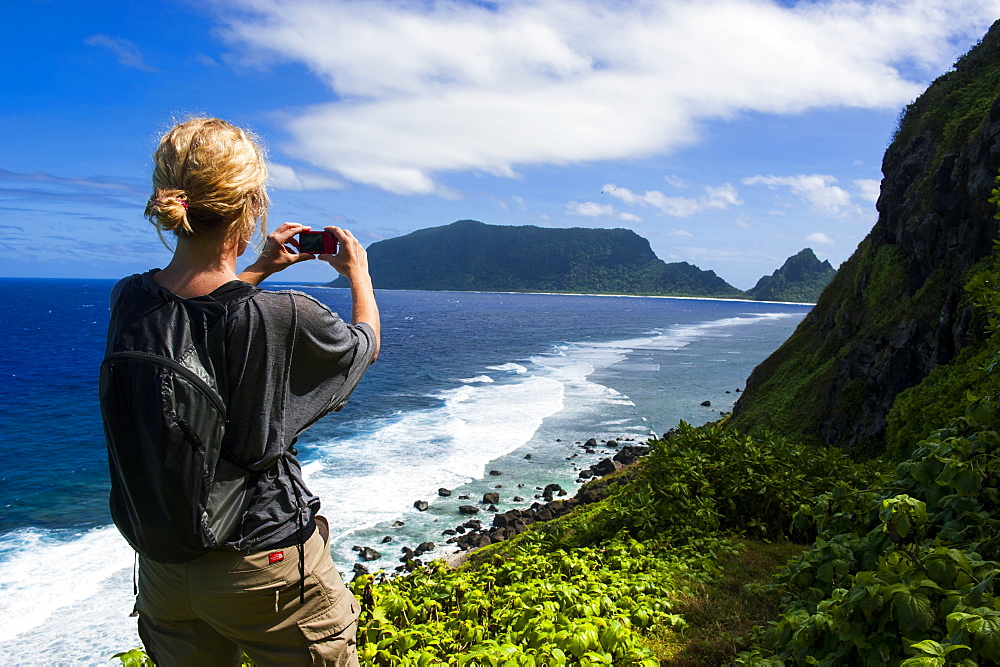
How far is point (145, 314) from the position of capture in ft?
5.84

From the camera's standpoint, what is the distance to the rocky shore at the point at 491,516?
15.8 meters

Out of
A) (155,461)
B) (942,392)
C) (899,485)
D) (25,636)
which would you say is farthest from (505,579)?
(25,636)

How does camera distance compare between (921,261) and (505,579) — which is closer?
(505,579)

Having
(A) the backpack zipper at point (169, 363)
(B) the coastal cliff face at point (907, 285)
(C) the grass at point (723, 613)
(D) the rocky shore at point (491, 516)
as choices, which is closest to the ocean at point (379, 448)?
(D) the rocky shore at point (491, 516)

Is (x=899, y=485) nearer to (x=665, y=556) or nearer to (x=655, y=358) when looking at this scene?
(x=665, y=556)

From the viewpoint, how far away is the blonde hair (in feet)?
6.07

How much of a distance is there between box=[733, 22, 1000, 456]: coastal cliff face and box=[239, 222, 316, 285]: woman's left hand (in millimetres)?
10761

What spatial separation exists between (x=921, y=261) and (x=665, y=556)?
11.0 metres

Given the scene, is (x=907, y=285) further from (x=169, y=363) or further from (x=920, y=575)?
(x=169, y=363)

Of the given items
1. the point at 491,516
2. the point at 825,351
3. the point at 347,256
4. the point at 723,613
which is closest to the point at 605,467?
the point at 491,516

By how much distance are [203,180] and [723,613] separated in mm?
5118

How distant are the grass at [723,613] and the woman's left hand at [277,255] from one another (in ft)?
12.3

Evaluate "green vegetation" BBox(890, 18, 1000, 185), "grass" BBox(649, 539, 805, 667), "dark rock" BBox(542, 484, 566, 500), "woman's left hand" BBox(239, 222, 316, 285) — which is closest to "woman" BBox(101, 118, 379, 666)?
"woman's left hand" BBox(239, 222, 316, 285)

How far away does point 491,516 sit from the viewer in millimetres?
18812
